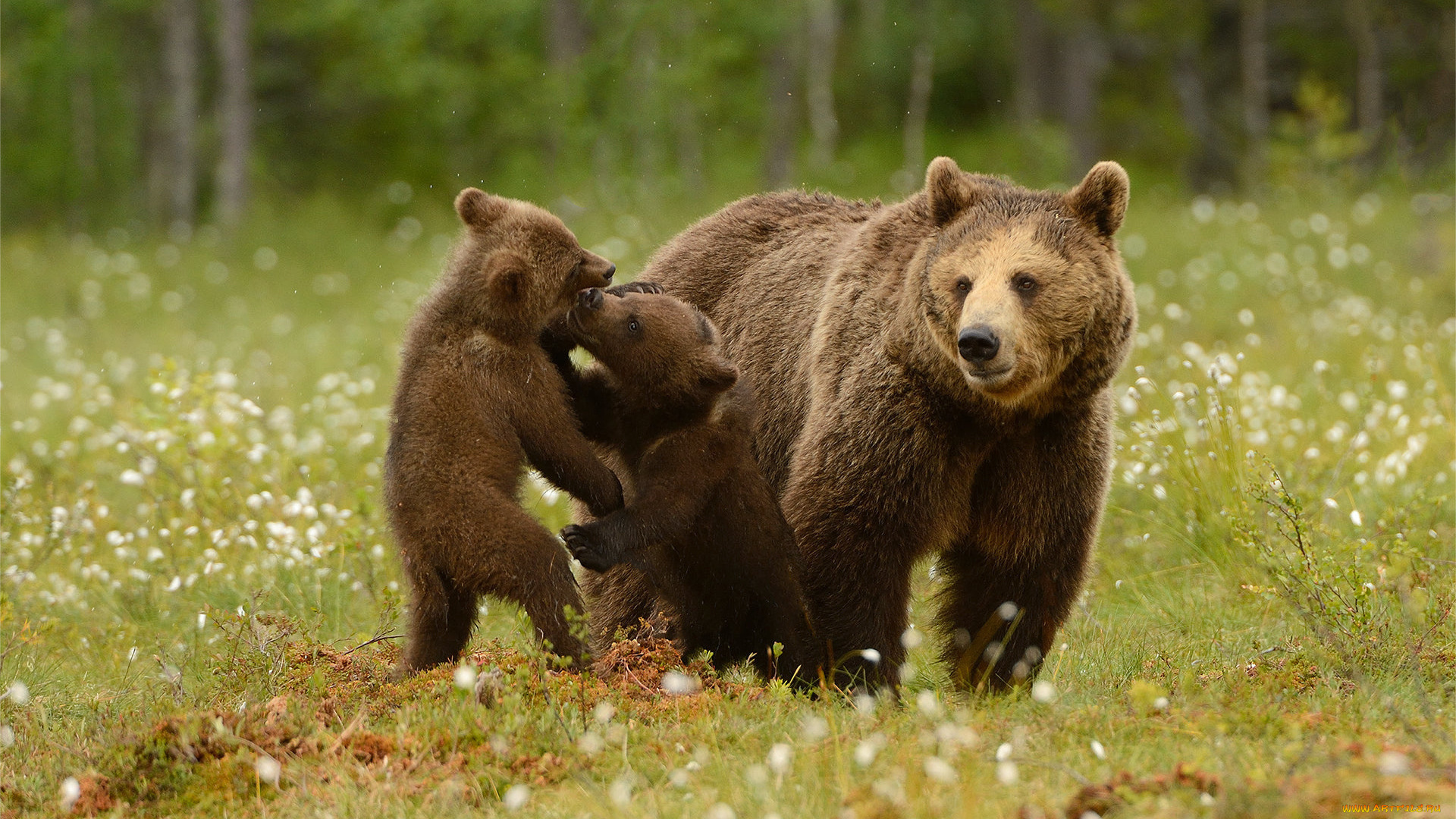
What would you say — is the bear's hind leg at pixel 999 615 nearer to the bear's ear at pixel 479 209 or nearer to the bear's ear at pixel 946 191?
the bear's ear at pixel 946 191

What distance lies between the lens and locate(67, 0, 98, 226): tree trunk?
2812cm

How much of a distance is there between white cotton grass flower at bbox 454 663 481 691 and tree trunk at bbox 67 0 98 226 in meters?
26.8

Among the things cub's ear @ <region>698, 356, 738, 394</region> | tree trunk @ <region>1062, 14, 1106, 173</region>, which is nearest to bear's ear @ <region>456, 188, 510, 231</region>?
cub's ear @ <region>698, 356, 738, 394</region>

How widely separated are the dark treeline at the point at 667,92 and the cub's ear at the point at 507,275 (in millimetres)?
11612

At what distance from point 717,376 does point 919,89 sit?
9157 millimetres

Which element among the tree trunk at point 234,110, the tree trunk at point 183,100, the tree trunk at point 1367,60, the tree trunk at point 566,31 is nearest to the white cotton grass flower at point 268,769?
the tree trunk at point 566,31

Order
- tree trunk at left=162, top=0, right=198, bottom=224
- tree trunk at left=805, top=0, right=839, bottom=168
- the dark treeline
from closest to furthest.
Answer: the dark treeline < tree trunk at left=805, top=0, right=839, bottom=168 < tree trunk at left=162, top=0, right=198, bottom=224

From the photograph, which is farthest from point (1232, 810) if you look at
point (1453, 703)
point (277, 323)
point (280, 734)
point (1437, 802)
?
point (277, 323)

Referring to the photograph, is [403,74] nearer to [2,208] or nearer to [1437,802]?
[2,208]

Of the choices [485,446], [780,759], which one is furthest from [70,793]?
[780,759]

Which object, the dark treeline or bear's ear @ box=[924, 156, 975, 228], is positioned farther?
the dark treeline

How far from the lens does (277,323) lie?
1522 cm

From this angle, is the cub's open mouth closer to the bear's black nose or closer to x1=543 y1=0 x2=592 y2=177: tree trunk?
the bear's black nose

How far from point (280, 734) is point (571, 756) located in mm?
813
